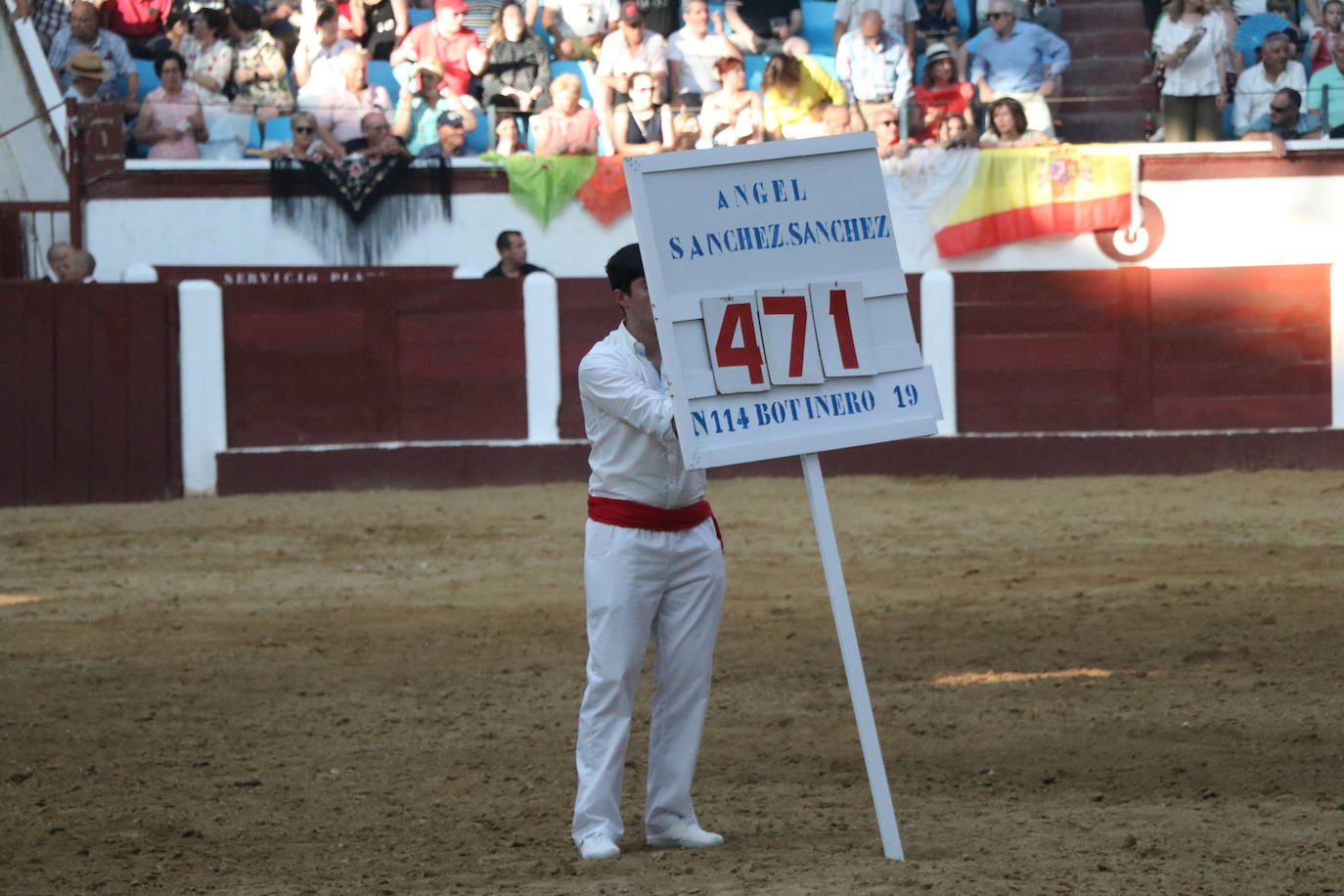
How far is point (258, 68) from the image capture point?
14.2 meters

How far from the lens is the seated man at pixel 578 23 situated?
1510 cm

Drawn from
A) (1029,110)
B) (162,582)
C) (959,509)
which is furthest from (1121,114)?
(162,582)

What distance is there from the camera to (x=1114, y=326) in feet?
44.7

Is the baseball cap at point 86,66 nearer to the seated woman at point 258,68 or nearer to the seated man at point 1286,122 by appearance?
the seated woman at point 258,68

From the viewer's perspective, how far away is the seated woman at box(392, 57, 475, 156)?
563 inches

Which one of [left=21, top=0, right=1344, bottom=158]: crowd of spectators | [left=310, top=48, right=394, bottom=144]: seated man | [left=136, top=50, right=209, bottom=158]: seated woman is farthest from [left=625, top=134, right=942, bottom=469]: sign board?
[left=136, top=50, right=209, bottom=158]: seated woman

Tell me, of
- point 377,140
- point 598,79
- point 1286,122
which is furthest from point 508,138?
point 1286,122

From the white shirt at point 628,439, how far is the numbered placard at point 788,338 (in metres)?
0.27

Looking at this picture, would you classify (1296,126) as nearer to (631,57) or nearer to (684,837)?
(631,57)

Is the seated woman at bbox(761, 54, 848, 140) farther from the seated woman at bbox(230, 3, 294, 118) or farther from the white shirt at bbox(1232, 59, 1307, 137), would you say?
the seated woman at bbox(230, 3, 294, 118)

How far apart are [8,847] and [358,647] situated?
2964mm

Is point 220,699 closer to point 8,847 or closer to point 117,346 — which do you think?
point 8,847

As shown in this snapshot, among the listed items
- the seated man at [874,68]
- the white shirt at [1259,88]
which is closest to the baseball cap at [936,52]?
the seated man at [874,68]

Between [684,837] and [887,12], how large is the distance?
11366 millimetres
